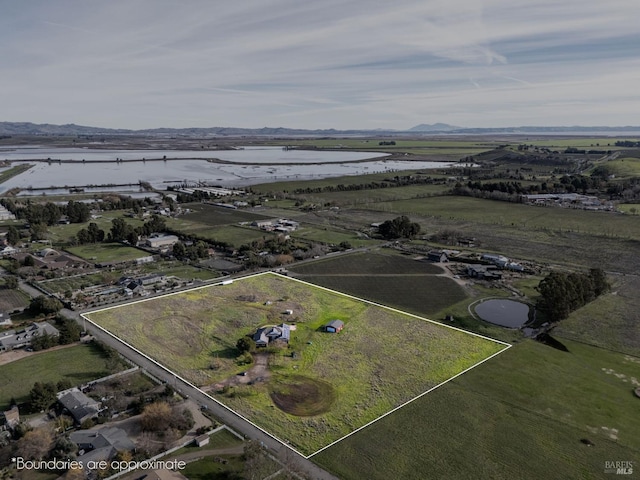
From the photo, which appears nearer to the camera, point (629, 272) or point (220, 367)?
point (220, 367)

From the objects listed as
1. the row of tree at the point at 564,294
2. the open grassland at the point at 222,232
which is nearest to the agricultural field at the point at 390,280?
the row of tree at the point at 564,294

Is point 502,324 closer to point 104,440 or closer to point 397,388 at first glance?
point 397,388

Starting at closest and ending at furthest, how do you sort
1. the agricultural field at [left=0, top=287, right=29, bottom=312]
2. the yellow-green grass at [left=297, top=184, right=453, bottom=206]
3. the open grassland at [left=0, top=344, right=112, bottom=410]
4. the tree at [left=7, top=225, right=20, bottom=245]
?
the open grassland at [left=0, top=344, right=112, bottom=410]
the agricultural field at [left=0, top=287, right=29, bottom=312]
the tree at [left=7, top=225, right=20, bottom=245]
the yellow-green grass at [left=297, top=184, right=453, bottom=206]

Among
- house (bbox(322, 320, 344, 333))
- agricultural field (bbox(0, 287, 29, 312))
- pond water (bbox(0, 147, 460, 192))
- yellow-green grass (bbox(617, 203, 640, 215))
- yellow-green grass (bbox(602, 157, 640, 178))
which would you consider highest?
yellow-green grass (bbox(602, 157, 640, 178))

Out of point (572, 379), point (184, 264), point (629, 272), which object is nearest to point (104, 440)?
point (572, 379)

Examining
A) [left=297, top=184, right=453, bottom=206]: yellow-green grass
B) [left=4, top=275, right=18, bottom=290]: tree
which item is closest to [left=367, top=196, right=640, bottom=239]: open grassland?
[left=297, top=184, right=453, bottom=206]: yellow-green grass

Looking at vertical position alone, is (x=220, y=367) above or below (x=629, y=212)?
below

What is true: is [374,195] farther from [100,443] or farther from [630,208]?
[100,443]

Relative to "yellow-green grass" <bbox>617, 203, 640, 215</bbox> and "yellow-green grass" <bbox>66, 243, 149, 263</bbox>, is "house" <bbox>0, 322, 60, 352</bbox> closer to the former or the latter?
"yellow-green grass" <bbox>66, 243, 149, 263</bbox>
